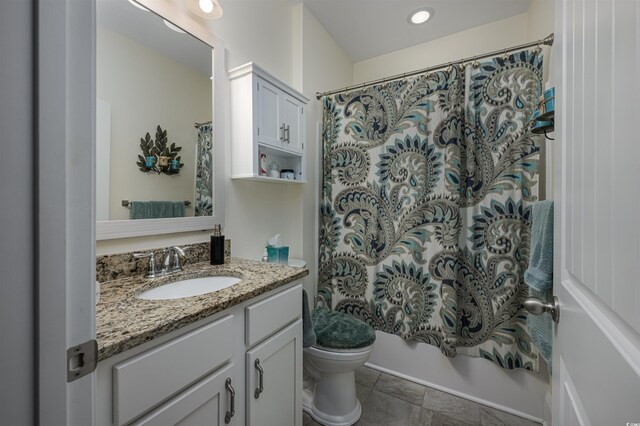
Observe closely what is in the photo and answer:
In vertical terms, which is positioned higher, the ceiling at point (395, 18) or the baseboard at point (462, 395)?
the ceiling at point (395, 18)

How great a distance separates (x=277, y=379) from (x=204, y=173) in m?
1.01

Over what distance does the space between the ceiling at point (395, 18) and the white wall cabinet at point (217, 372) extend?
198cm

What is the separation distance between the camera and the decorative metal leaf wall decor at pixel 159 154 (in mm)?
1158

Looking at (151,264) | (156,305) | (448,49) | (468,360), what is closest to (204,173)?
(151,264)

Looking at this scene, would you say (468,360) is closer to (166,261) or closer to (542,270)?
(542,270)

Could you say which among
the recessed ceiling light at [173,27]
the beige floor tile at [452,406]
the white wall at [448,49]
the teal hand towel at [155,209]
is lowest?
the beige floor tile at [452,406]

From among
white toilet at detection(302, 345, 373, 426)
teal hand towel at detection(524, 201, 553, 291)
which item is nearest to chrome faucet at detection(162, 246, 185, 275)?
white toilet at detection(302, 345, 373, 426)

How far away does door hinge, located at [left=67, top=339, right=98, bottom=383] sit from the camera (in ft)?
1.25

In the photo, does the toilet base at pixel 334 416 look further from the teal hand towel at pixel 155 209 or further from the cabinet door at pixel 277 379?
the teal hand towel at pixel 155 209

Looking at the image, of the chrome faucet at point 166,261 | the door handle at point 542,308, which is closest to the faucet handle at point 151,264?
the chrome faucet at point 166,261

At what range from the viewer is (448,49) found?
88.5 inches
